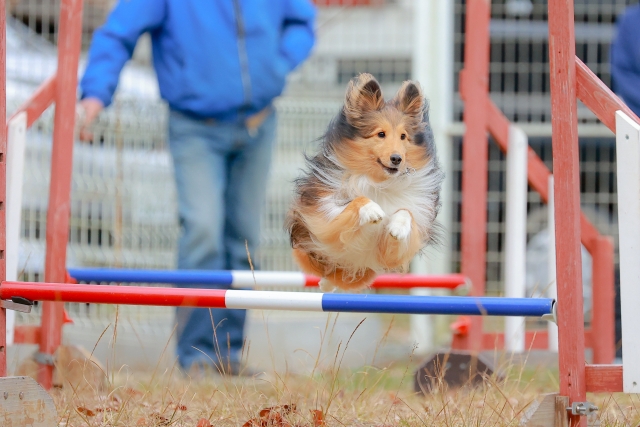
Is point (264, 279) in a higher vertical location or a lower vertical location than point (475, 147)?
lower

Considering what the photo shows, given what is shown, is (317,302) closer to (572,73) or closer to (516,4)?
(572,73)

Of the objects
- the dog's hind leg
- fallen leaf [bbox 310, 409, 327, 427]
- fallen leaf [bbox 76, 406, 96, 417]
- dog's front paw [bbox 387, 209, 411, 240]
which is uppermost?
dog's front paw [bbox 387, 209, 411, 240]

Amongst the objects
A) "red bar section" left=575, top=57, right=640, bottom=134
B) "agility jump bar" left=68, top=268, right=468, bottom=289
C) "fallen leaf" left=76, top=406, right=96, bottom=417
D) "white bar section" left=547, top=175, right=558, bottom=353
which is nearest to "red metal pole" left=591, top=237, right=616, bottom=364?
"white bar section" left=547, top=175, right=558, bottom=353

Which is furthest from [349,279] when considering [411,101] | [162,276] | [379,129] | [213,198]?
[213,198]

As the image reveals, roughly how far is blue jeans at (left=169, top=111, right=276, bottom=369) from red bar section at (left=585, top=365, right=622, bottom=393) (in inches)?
86.4

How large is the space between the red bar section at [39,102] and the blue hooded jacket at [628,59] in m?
3.17

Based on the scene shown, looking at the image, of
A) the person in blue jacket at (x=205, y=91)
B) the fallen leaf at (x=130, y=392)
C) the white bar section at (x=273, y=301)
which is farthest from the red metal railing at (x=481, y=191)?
the white bar section at (x=273, y=301)

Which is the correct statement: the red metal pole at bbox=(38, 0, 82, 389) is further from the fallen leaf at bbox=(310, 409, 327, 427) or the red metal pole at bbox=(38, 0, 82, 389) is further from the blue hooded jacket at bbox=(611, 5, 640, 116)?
the blue hooded jacket at bbox=(611, 5, 640, 116)

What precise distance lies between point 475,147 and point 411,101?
145 cm

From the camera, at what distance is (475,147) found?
472 cm

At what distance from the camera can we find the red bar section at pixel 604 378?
104 inches

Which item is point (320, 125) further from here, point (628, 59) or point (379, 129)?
point (379, 129)

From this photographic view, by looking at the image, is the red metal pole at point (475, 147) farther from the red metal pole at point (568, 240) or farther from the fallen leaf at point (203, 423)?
the fallen leaf at point (203, 423)

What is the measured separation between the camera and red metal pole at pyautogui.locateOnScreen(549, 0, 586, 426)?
8.73 ft
